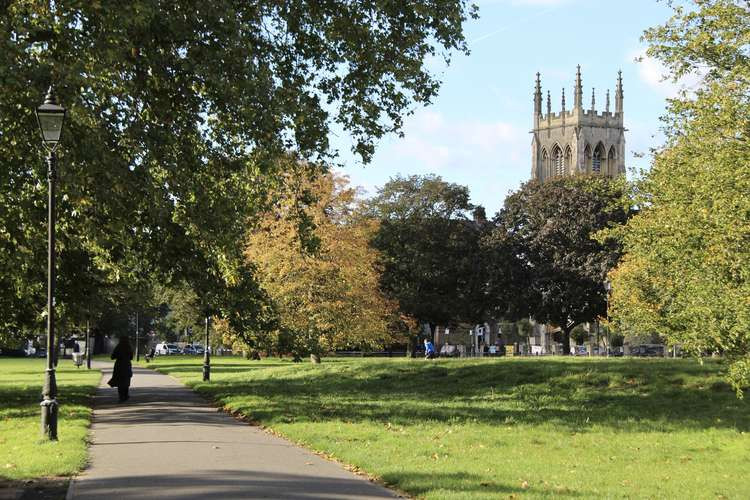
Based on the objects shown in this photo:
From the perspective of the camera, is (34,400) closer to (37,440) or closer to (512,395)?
(37,440)

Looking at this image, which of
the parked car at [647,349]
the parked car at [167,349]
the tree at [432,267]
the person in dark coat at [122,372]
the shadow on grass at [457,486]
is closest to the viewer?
the shadow on grass at [457,486]

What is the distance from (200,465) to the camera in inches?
469

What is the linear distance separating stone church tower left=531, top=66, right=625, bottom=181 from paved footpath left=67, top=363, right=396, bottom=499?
356 feet

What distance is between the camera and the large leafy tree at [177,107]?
1534 centimetres

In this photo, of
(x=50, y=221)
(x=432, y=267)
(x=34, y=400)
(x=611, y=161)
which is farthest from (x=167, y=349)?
(x=50, y=221)

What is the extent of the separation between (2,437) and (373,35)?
10.4 metres

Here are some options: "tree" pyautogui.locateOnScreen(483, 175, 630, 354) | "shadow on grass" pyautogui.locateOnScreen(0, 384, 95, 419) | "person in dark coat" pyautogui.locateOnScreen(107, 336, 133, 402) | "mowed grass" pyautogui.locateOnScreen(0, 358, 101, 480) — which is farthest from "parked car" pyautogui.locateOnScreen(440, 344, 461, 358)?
"person in dark coat" pyautogui.locateOnScreen(107, 336, 133, 402)

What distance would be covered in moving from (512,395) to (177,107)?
39.3 ft

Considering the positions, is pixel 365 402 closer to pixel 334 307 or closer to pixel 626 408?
pixel 626 408

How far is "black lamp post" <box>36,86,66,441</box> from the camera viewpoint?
13.8 m

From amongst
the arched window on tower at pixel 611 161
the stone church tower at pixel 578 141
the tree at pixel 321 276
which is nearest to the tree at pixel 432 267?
the tree at pixel 321 276

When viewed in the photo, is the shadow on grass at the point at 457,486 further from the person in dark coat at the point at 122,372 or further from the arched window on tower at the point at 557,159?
the arched window on tower at the point at 557,159

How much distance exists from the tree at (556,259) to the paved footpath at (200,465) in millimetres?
47688

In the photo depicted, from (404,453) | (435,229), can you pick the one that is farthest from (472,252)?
(404,453)
